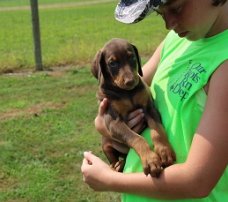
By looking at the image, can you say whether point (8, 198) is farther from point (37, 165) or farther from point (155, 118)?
point (155, 118)

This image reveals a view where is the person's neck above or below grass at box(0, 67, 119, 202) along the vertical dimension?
above

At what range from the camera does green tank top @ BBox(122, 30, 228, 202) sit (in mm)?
2031

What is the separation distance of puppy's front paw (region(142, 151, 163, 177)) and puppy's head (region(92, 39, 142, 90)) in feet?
1.76

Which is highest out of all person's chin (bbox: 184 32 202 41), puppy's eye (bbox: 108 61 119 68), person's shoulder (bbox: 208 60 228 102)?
person's chin (bbox: 184 32 202 41)

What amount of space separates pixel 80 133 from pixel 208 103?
497cm

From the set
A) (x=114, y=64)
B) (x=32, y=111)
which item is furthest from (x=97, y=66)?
(x=32, y=111)

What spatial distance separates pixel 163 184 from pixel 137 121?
54 cm

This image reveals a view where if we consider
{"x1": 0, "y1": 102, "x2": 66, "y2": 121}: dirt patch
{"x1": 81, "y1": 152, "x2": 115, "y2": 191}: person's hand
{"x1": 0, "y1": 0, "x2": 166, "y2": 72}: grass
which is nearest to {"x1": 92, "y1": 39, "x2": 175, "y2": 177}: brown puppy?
{"x1": 81, "y1": 152, "x2": 115, "y2": 191}: person's hand

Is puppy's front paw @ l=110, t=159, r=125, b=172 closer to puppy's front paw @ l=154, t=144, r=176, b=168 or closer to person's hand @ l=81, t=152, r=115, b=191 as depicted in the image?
person's hand @ l=81, t=152, r=115, b=191

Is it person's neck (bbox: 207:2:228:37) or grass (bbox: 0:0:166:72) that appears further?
grass (bbox: 0:0:166:72)

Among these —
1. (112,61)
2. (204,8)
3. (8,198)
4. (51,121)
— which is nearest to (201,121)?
(204,8)

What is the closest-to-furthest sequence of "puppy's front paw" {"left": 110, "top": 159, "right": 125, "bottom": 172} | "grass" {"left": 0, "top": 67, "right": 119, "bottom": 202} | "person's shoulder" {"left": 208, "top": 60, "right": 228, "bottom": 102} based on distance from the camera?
"person's shoulder" {"left": 208, "top": 60, "right": 228, "bottom": 102} < "puppy's front paw" {"left": 110, "top": 159, "right": 125, "bottom": 172} < "grass" {"left": 0, "top": 67, "right": 119, "bottom": 202}

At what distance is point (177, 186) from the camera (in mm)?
1999

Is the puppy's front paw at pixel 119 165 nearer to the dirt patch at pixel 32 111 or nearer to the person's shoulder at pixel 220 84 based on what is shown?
the person's shoulder at pixel 220 84
